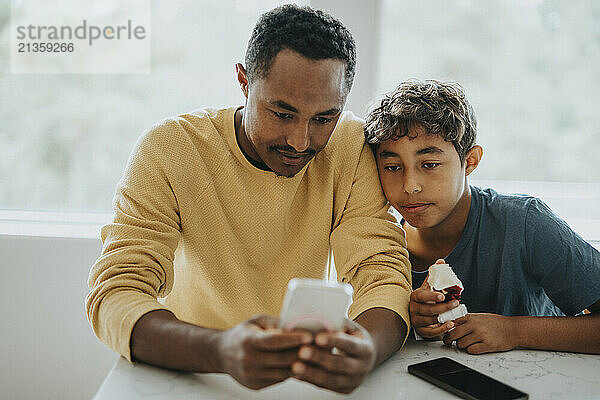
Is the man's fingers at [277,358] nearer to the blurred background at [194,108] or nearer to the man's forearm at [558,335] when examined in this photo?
the man's forearm at [558,335]

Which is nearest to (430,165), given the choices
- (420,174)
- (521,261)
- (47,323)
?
(420,174)

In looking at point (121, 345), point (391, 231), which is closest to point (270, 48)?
point (391, 231)

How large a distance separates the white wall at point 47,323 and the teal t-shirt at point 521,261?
3.69ft

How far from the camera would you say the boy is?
3.76ft

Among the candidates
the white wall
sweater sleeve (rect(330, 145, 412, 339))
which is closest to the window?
the white wall

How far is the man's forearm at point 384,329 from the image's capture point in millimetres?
1025

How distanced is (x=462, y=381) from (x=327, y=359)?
289mm

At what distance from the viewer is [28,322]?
1944 millimetres

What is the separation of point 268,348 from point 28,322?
145 centimetres

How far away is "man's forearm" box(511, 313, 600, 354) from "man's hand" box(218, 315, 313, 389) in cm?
55

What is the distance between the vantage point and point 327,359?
2.59 feet

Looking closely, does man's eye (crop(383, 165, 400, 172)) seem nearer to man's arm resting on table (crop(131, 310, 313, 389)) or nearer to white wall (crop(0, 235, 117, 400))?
man's arm resting on table (crop(131, 310, 313, 389))

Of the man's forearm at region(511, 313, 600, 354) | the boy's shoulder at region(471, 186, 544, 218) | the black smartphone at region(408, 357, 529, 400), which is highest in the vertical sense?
the boy's shoulder at region(471, 186, 544, 218)

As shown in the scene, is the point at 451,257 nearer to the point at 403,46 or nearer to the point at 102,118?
the point at 403,46
